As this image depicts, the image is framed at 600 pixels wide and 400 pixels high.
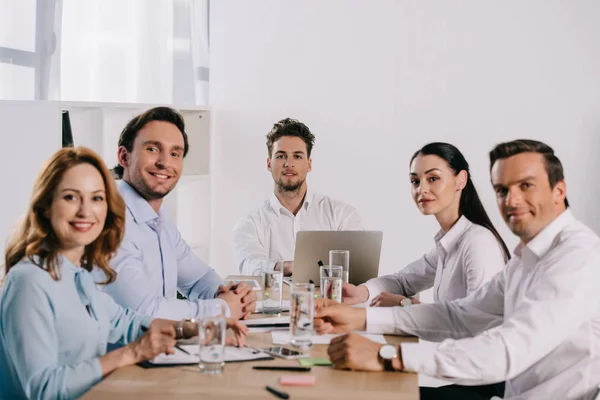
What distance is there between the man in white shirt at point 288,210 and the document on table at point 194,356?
2.08 meters

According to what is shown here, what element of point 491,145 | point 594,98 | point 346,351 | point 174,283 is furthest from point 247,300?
point 594,98

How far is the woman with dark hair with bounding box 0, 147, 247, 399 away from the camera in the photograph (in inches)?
74.8

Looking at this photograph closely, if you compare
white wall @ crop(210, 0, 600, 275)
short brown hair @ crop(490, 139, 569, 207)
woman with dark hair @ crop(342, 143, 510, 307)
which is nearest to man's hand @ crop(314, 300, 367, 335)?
woman with dark hair @ crop(342, 143, 510, 307)

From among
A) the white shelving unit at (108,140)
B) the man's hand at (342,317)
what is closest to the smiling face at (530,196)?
the man's hand at (342,317)

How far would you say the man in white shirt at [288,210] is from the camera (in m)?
4.40

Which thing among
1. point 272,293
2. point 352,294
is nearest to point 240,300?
point 272,293

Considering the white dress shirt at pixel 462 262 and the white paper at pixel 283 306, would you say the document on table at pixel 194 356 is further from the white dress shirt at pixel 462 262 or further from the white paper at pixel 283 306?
the white dress shirt at pixel 462 262

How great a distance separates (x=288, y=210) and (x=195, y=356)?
92.9 inches

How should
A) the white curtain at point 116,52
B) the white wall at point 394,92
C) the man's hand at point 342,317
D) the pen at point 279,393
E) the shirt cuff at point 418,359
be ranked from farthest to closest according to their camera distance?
the white wall at point 394,92 < the white curtain at point 116,52 < the man's hand at point 342,317 < the shirt cuff at point 418,359 < the pen at point 279,393

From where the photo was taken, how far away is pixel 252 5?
557 centimetres

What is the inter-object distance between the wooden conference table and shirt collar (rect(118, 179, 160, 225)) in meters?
0.95

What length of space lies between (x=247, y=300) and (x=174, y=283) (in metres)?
0.42

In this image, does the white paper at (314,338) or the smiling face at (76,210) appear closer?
the smiling face at (76,210)

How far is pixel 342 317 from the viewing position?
254 cm
